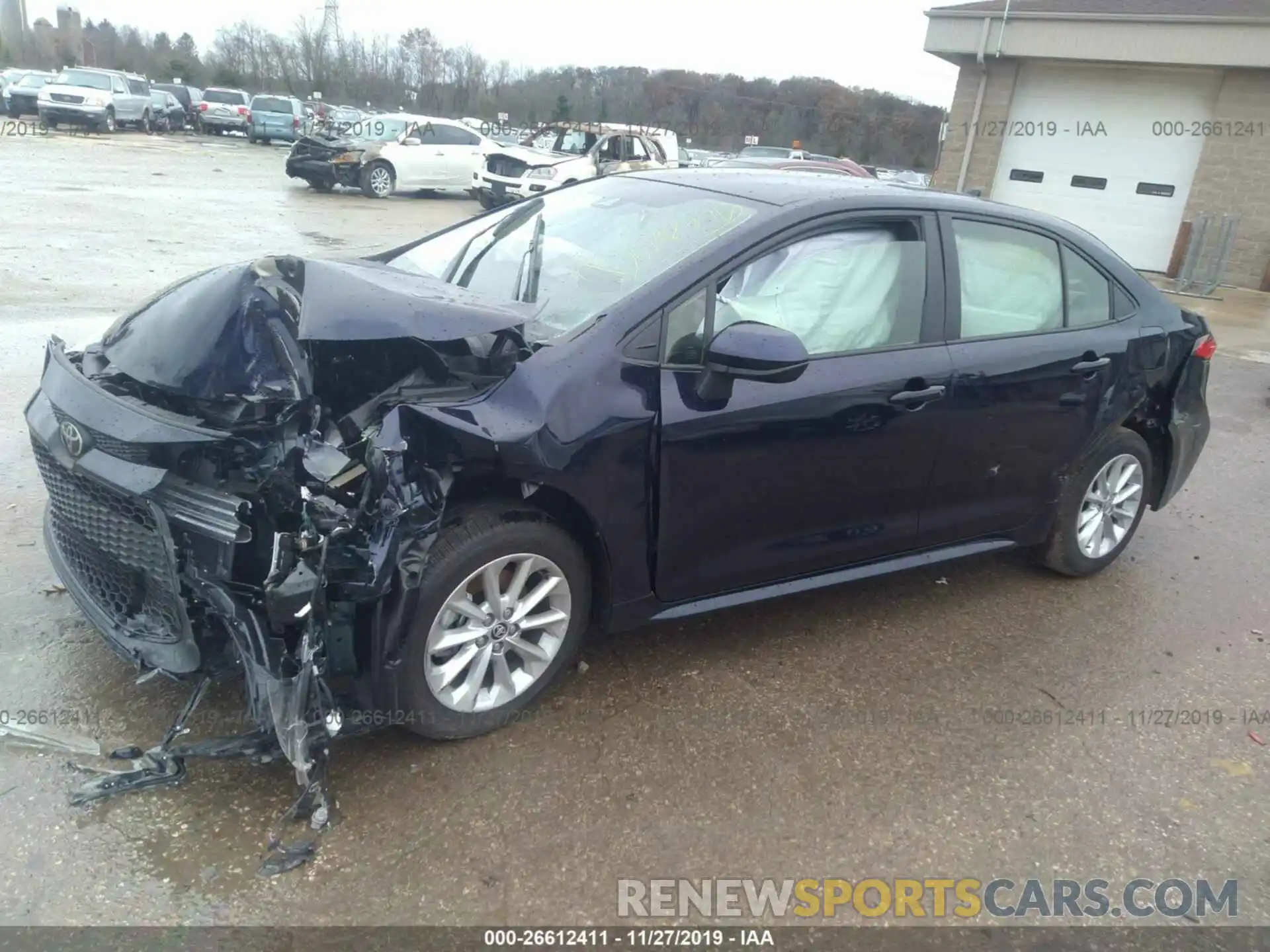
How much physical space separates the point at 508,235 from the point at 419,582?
180cm

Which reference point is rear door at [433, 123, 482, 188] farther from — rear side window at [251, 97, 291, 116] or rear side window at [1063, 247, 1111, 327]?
rear side window at [1063, 247, 1111, 327]

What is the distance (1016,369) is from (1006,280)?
39cm

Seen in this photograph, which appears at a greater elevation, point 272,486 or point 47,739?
point 272,486

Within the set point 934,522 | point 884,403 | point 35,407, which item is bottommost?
point 934,522

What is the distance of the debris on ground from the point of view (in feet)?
9.07

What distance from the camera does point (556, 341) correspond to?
295cm

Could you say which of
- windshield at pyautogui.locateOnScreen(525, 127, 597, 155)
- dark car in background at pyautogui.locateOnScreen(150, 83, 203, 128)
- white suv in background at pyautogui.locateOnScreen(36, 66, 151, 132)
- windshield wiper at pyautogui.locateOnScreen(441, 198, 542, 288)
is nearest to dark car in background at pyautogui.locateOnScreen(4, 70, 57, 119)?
white suv in background at pyautogui.locateOnScreen(36, 66, 151, 132)

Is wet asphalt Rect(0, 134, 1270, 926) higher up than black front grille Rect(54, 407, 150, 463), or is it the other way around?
black front grille Rect(54, 407, 150, 463)

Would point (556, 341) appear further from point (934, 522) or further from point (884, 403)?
point (934, 522)

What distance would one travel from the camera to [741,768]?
298 cm

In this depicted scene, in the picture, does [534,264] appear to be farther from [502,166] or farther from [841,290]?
[502,166]

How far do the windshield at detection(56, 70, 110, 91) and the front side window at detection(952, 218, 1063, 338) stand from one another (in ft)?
108

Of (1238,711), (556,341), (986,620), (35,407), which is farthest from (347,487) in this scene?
(1238,711)

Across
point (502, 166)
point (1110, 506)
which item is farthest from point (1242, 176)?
point (502, 166)
